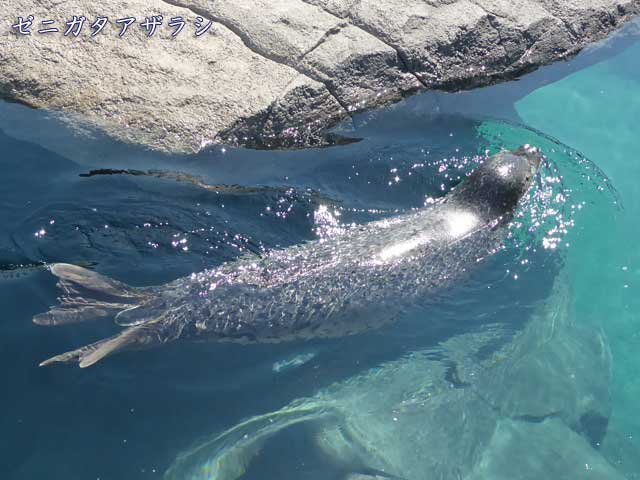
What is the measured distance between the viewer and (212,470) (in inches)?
156

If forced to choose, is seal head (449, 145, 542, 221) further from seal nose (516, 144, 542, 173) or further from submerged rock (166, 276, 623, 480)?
submerged rock (166, 276, 623, 480)

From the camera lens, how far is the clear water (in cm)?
407

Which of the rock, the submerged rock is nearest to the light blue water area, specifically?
the submerged rock

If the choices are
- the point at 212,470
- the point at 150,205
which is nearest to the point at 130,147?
the point at 150,205

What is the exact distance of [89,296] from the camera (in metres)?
4.34

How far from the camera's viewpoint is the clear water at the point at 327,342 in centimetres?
407

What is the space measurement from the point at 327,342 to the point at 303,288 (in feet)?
1.28

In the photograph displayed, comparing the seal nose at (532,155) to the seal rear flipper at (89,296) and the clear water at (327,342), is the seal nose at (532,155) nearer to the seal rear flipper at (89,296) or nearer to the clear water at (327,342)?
the clear water at (327,342)

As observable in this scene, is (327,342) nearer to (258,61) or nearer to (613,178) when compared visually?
(258,61)

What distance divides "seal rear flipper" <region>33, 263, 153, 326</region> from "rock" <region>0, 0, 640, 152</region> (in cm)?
144

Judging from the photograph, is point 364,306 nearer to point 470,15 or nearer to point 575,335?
point 575,335

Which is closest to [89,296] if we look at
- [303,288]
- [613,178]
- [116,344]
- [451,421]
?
[116,344]

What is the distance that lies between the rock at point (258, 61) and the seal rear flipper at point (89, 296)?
A: 1.44 m

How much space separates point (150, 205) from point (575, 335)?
10.6ft
